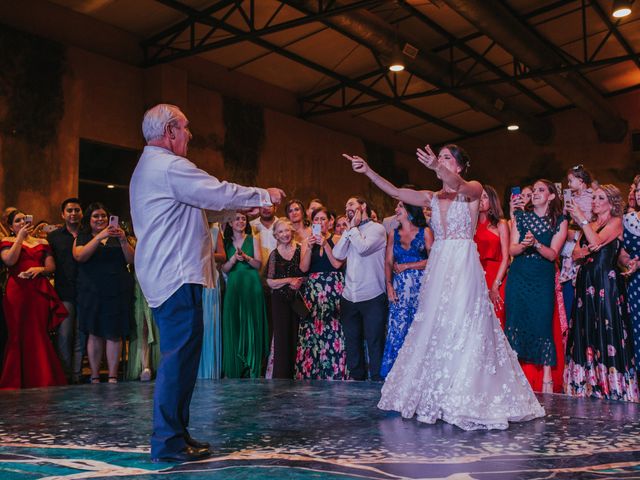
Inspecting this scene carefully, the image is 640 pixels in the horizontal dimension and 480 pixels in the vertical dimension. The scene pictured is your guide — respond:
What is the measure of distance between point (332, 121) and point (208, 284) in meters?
12.8

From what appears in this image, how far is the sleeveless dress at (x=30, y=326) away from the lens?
19.4 ft

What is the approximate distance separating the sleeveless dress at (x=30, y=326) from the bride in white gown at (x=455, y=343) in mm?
3390

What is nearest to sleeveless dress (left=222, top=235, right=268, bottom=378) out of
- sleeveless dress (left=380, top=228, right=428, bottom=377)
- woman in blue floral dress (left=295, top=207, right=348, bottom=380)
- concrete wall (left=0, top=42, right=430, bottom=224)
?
woman in blue floral dress (left=295, top=207, right=348, bottom=380)

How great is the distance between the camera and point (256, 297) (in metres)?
6.48

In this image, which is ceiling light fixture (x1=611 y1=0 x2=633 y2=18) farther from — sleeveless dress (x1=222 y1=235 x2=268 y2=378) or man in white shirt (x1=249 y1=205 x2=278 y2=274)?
sleeveless dress (x1=222 y1=235 x2=268 y2=378)

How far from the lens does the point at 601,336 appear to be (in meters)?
4.93

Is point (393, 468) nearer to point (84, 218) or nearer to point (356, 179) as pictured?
point (84, 218)

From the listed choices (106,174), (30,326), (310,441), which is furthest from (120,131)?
(310,441)

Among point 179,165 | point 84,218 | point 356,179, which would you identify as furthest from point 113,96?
point 179,165

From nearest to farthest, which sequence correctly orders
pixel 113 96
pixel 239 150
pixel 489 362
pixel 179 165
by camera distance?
pixel 179 165, pixel 489 362, pixel 113 96, pixel 239 150

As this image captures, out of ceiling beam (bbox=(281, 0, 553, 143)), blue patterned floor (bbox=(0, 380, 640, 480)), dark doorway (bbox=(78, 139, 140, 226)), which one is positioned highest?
ceiling beam (bbox=(281, 0, 553, 143))

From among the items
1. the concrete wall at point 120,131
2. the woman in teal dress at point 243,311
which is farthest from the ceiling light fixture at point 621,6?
the concrete wall at point 120,131

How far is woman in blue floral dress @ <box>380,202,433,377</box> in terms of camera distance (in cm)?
555

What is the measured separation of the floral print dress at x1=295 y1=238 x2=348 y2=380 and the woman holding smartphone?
1653mm
